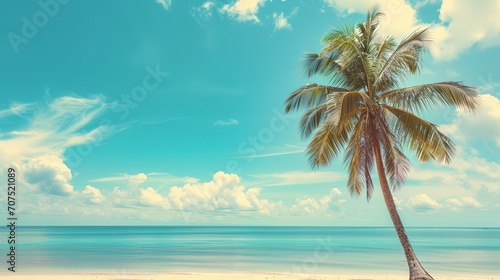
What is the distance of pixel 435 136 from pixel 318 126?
3.66 m

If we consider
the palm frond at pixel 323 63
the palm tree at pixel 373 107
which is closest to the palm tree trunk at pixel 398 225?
the palm tree at pixel 373 107

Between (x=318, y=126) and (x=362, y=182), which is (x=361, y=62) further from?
(x=362, y=182)

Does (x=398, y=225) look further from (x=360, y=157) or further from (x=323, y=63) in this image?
(x=323, y=63)

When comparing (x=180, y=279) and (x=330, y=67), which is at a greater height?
(x=330, y=67)

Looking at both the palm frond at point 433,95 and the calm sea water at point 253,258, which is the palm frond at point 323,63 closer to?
the palm frond at point 433,95

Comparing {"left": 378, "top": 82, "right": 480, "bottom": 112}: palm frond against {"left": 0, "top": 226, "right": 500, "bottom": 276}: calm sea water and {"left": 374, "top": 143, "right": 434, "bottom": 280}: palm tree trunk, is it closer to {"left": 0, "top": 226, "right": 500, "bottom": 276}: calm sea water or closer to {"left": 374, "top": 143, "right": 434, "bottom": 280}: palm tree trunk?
{"left": 374, "top": 143, "right": 434, "bottom": 280}: palm tree trunk

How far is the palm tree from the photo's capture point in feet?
37.8

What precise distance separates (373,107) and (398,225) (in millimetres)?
3423

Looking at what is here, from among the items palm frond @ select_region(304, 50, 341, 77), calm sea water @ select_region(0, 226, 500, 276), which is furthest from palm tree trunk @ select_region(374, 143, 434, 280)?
calm sea water @ select_region(0, 226, 500, 276)

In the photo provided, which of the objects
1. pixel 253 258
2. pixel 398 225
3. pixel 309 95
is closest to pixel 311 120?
pixel 309 95

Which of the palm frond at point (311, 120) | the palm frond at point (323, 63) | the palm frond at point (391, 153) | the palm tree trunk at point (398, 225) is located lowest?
the palm tree trunk at point (398, 225)

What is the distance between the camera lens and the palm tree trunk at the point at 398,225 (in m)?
11.1

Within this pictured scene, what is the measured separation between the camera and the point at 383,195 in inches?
472

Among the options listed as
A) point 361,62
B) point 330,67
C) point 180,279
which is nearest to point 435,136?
point 361,62
